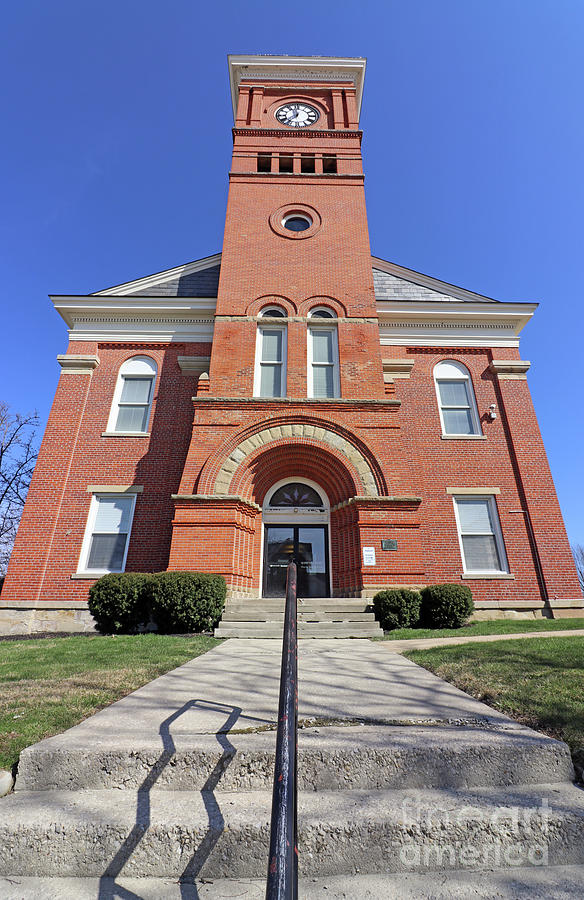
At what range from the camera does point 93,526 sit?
39.8ft

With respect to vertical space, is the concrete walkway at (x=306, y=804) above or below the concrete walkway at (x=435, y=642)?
below

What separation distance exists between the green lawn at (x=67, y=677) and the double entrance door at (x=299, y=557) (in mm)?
4798

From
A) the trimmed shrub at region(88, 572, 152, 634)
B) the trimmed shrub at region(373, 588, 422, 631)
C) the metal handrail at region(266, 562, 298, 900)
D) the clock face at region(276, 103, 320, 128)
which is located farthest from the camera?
the clock face at region(276, 103, 320, 128)

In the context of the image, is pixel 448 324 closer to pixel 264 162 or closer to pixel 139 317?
pixel 264 162

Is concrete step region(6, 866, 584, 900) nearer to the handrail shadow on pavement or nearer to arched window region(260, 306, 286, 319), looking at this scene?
the handrail shadow on pavement

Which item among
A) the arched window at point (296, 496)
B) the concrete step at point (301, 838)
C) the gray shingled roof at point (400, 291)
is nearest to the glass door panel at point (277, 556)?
the arched window at point (296, 496)

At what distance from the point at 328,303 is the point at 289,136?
8.57 m

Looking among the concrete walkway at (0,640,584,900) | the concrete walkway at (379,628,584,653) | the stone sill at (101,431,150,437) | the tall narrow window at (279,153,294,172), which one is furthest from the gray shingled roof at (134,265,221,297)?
the concrete walkway at (0,640,584,900)

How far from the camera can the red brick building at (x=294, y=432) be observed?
36.0 feet

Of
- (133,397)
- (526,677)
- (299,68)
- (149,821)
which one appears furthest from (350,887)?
(299,68)

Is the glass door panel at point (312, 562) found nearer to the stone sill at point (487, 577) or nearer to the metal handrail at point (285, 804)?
the stone sill at point (487, 577)

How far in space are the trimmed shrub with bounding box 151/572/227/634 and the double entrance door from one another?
3237 mm

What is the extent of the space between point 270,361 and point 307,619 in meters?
7.38

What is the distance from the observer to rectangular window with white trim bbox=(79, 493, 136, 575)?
464 inches
